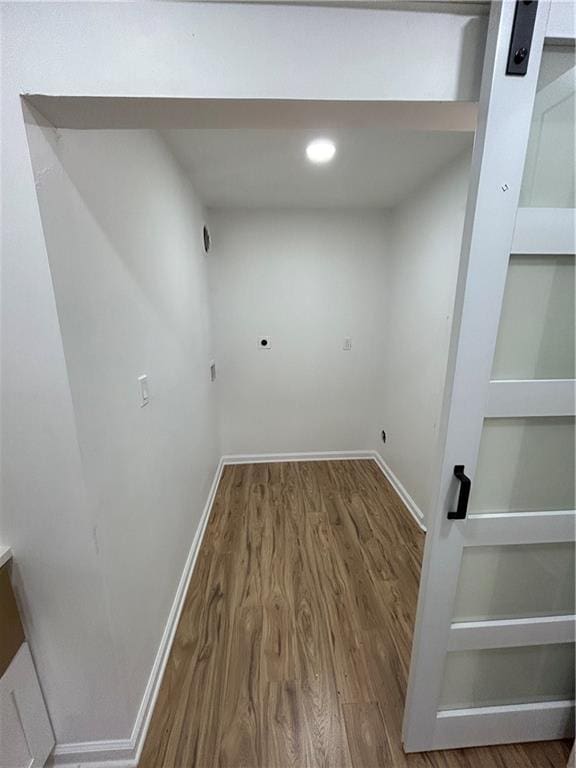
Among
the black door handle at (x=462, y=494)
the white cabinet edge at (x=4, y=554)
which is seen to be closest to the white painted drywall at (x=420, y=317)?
the black door handle at (x=462, y=494)

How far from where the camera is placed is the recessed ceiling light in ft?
5.14

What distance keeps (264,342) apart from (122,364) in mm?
1851

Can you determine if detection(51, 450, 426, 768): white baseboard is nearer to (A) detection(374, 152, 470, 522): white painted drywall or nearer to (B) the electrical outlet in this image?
(A) detection(374, 152, 470, 522): white painted drywall

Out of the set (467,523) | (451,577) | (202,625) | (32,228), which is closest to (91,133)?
(32,228)

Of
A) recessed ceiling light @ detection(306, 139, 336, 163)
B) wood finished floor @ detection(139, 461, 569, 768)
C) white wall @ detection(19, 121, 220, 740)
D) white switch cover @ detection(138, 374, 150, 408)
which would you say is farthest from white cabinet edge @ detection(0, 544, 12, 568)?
recessed ceiling light @ detection(306, 139, 336, 163)

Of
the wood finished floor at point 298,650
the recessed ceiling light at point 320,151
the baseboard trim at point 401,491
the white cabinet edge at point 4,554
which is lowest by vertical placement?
the wood finished floor at point 298,650

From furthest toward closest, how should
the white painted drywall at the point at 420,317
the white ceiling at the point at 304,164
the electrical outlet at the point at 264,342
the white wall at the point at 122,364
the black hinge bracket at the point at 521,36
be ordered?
the electrical outlet at the point at 264,342, the white painted drywall at the point at 420,317, the white ceiling at the point at 304,164, the white wall at the point at 122,364, the black hinge bracket at the point at 521,36

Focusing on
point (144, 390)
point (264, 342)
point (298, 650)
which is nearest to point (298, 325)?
point (264, 342)

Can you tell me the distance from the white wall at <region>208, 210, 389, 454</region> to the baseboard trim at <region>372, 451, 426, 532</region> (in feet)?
0.78

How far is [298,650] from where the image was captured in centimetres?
140

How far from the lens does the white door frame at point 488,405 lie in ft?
2.21

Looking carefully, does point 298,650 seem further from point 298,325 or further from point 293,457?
point 298,325

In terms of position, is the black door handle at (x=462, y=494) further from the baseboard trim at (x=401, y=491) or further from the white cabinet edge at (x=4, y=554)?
the baseboard trim at (x=401, y=491)

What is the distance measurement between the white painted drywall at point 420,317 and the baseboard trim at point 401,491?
0.05 m
